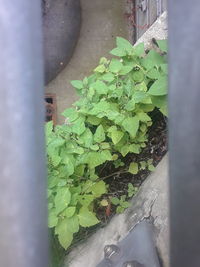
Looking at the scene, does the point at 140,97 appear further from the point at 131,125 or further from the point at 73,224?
the point at 73,224

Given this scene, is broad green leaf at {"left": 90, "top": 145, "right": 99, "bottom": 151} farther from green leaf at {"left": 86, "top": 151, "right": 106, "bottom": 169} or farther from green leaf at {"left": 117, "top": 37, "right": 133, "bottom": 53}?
green leaf at {"left": 117, "top": 37, "right": 133, "bottom": 53}

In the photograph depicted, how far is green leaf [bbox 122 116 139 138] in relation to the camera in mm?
2037

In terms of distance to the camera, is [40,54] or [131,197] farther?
[131,197]

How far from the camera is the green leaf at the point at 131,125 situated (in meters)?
2.04

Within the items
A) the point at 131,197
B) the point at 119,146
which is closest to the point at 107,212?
the point at 131,197

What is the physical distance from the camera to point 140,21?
4.24 meters

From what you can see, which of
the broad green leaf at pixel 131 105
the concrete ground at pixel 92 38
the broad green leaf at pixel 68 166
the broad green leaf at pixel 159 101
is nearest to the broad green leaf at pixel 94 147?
the broad green leaf at pixel 68 166

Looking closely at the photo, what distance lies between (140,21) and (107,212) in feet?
7.72

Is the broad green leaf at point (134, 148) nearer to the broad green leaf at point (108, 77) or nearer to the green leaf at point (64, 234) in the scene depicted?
the broad green leaf at point (108, 77)

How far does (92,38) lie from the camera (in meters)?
4.59
